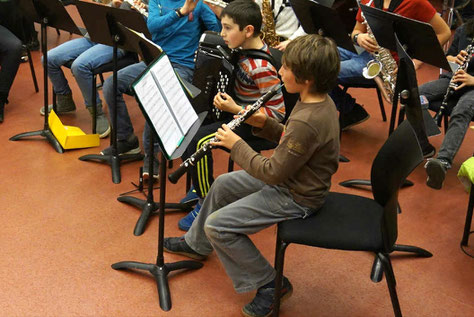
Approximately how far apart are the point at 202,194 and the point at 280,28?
175cm

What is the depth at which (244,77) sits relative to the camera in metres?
3.13

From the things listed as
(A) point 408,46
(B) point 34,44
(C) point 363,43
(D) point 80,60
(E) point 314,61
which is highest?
(E) point 314,61

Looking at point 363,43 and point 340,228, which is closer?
point 340,228

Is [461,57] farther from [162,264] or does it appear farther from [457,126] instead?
[162,264]

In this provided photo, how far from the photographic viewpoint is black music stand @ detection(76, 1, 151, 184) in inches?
132

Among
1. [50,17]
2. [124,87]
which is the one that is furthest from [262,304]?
[50,17]

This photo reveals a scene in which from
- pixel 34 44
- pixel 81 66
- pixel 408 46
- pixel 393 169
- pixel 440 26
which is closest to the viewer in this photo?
pixel 393 169

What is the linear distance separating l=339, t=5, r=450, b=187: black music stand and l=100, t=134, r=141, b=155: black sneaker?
5.85 feet

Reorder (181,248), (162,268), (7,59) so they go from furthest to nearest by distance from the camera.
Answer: (7,59) < (181,248) < (162,268)

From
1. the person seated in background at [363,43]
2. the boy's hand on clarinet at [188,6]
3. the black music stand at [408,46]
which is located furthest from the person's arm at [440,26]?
the boy's hand on clarinet at [188,6]

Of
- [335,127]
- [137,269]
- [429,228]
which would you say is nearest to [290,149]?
[335,127]

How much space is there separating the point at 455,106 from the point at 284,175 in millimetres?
1881

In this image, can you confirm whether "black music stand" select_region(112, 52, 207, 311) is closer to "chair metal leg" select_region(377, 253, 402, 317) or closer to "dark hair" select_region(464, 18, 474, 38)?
"chair metal leg" select_region(377, 253, 402, 317)

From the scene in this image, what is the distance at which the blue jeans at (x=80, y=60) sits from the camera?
13.6 ft
